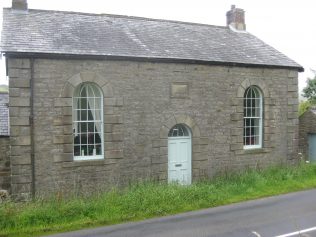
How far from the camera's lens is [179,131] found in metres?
13.7

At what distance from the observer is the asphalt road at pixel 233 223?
812 centimetres

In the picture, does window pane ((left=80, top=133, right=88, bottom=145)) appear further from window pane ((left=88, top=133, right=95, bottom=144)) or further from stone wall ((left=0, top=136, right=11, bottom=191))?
stone wall ((left=0, top=136, right=11, bottom=191))

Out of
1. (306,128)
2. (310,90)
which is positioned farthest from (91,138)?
(310,90)

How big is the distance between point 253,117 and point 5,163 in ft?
31.8

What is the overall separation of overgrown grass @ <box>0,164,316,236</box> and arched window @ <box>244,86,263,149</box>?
92.0 inches

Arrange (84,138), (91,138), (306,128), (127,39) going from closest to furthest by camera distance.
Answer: (84,138), (91,138), (127,39), (306,128)

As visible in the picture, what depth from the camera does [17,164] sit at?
36.1 ft

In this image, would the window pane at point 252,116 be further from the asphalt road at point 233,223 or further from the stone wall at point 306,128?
the stone wall at point 306,128

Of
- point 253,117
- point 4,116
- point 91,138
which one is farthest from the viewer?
point 253,117

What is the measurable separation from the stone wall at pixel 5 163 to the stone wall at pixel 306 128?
14335 mm

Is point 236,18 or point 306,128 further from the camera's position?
point 306,128

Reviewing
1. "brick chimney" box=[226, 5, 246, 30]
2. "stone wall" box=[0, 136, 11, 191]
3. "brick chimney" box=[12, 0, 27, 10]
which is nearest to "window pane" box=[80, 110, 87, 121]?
"stone wall" box=[0, 136, 11, 191]

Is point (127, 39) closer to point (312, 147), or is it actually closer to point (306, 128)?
point (306, 128)

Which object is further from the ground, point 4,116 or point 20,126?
point 4,116
